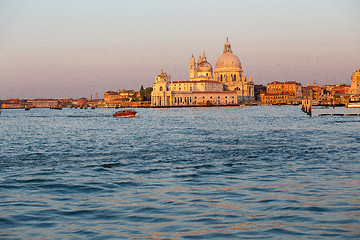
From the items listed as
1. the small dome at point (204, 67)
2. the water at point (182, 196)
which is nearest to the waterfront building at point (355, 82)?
the small dome at point (204, 67)

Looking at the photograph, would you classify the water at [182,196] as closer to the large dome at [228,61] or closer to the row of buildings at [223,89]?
the row of buildings at [223,89]

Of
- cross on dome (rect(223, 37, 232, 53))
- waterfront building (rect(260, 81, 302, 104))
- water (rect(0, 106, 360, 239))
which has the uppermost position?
cross on dome (rect(223, 37, 232, 53))

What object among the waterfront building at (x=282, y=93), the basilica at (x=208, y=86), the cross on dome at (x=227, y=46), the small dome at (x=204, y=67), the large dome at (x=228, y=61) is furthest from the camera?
the waterfront building at (x=282, y=93)

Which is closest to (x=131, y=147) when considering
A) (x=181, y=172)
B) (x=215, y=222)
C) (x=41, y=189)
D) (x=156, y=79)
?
(x=181, y=172)

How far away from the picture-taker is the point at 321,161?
1341cm

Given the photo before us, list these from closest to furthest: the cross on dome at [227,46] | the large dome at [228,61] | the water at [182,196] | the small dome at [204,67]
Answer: the water at [182,196], the small dome at [204,67], the large dome at [228,61], the cross on dome at [227,46]

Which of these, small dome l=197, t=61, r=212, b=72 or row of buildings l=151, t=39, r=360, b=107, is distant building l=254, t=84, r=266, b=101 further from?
small dome l=197, t=61, r=212, b=72

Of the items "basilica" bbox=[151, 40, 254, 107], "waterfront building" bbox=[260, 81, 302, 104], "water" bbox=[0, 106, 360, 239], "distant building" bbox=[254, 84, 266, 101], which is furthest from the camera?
"distant building" bbox=[254, 84, 266, 101]

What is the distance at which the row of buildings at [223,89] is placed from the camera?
134m

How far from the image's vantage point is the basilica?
133250mm

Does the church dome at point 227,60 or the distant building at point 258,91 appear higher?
the church dome at point 227,60

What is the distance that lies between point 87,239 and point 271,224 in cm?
242

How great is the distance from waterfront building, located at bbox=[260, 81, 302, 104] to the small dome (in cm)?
2468

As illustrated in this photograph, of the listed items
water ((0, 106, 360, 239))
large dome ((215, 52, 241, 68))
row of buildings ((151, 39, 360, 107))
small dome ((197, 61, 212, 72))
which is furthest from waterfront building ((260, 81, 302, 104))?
water ((0, 106, 360, 239))
